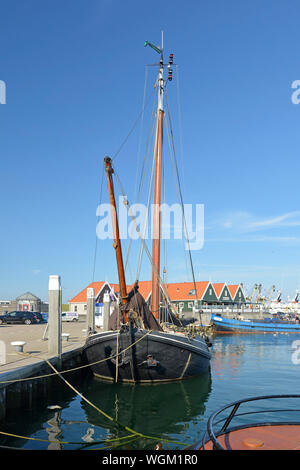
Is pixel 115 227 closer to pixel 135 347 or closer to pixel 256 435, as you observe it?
pixel 135 347

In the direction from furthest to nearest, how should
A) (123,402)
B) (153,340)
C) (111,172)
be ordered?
Answer: (111,172), (153,340), (123,402)

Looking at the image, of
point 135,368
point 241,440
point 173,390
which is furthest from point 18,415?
point 241,440

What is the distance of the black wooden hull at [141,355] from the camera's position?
1599 centimetres

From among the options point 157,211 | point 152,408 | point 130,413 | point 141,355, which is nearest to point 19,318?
point 157,211

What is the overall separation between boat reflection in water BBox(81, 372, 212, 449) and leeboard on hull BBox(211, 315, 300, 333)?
4137cm

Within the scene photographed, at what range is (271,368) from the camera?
81.7ft

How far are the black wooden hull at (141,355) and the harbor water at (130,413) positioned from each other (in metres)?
0.47

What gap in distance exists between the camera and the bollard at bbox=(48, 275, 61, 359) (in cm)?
1641

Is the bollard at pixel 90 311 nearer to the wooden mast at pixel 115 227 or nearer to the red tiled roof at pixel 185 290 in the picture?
the wooden mast at pixel 115 227

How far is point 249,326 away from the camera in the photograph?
200ft

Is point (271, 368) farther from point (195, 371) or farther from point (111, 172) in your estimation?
point (111, 172)

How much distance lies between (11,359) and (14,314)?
32.5 meters

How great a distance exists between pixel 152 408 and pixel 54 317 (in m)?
5.78

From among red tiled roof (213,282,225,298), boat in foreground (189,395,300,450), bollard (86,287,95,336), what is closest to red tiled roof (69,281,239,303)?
red tiled roof (213,282,225,298)
